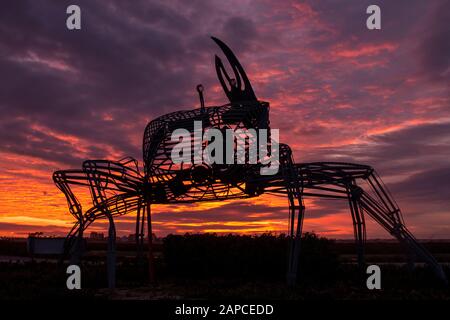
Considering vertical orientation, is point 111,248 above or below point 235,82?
below

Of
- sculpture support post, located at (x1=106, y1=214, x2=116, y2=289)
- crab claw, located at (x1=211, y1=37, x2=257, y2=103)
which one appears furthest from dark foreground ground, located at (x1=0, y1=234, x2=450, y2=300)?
crab claw, located at (x1=211, y1=37, x2=257, y2=103)

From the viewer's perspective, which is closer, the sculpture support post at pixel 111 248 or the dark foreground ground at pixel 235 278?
the dark foreground ground at pixel 235 278

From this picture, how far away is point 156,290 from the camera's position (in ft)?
48.5

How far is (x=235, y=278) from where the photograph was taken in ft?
55.3

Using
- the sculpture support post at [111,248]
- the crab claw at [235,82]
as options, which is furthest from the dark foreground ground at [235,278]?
the crab claw at [235,82]

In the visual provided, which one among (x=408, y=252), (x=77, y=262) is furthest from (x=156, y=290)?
(x=408, y=252)

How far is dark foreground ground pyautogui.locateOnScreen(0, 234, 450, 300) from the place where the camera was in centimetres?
1312

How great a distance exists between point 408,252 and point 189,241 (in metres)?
7.46

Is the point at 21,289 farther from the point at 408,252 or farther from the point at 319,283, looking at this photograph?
the point at 408,252

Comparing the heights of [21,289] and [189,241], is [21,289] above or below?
below

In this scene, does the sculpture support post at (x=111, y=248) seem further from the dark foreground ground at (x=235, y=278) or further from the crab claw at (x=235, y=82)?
the crab claw at (x=235, y=82)

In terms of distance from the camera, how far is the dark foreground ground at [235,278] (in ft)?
43.1
